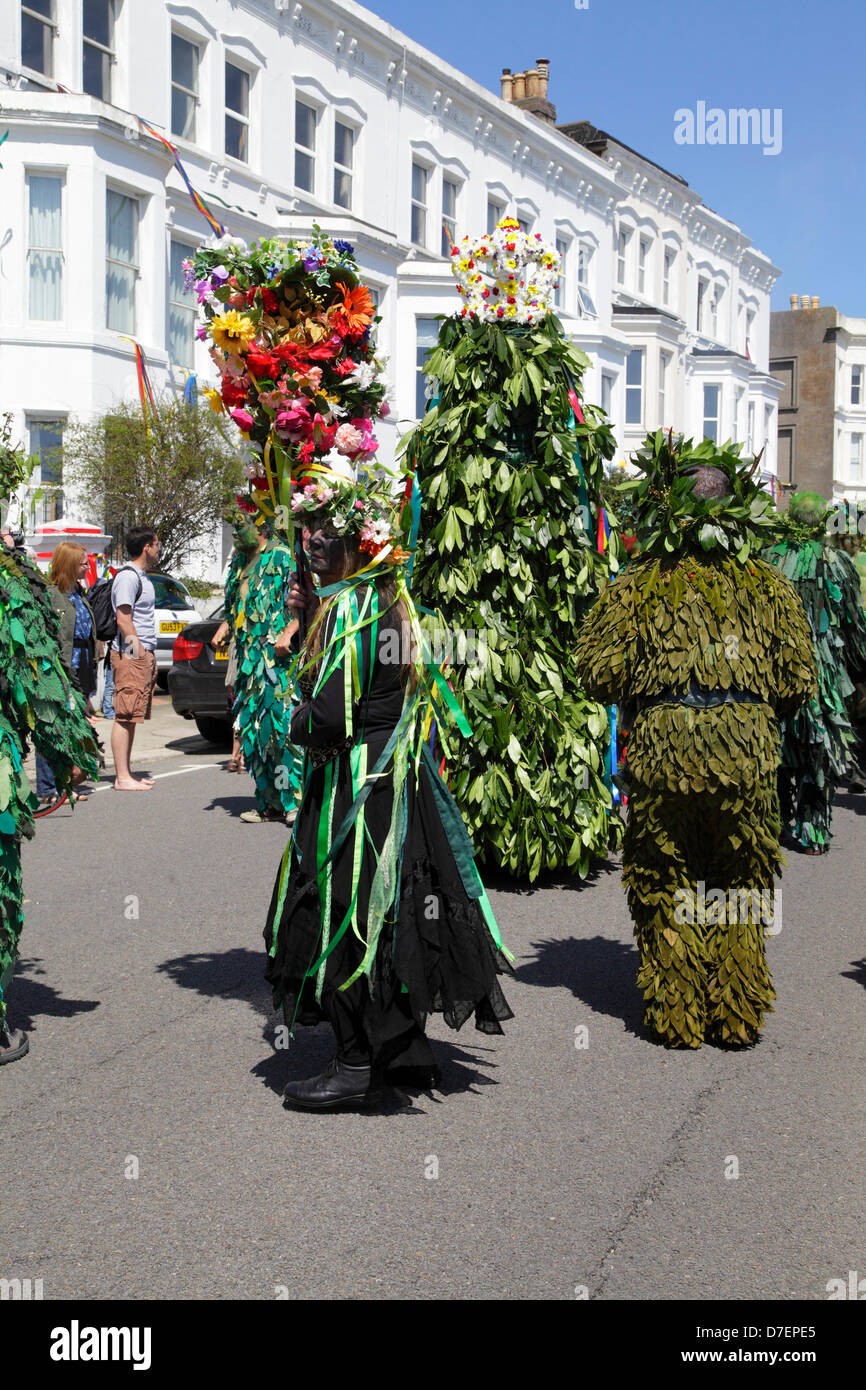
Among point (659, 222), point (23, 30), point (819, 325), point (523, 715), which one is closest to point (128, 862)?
point (523, 715)

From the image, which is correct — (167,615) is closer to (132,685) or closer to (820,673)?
(132,685)

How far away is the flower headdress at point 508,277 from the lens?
7.01 metres

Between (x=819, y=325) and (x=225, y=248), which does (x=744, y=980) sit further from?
(x=819, y=325)

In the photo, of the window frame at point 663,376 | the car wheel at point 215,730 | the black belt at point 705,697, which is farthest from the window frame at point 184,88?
the black belt at point 705,697

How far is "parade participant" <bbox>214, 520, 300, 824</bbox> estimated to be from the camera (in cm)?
898

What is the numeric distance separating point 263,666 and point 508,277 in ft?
10.8

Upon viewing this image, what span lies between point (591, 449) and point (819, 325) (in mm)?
57551

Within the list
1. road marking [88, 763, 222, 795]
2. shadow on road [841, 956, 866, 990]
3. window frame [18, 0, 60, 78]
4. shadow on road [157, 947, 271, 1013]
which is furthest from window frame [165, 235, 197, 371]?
shadow on road [841, 956, 866, 990]

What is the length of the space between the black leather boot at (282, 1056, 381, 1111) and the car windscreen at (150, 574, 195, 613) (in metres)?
15.0

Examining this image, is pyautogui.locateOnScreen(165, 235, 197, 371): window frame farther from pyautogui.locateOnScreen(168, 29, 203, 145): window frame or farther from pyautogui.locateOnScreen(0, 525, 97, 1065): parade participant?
pyautogui.locateOnScreen(0, 525, 97, 1065): parade participant

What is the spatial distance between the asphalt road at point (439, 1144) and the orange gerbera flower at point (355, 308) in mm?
2645

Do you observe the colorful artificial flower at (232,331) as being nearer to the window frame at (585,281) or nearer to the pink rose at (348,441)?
the pink rose at (348,441)

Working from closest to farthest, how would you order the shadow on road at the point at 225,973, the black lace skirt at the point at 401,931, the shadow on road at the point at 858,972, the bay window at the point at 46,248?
the black lace skirt at the point at 401,931, the shadow on road at the point at 225,973, the shadow on road at the point at 858,972, the bay window at the point at 46,248

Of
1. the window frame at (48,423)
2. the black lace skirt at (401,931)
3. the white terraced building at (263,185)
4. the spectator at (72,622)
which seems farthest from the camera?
the white terraced building at (263,185)
